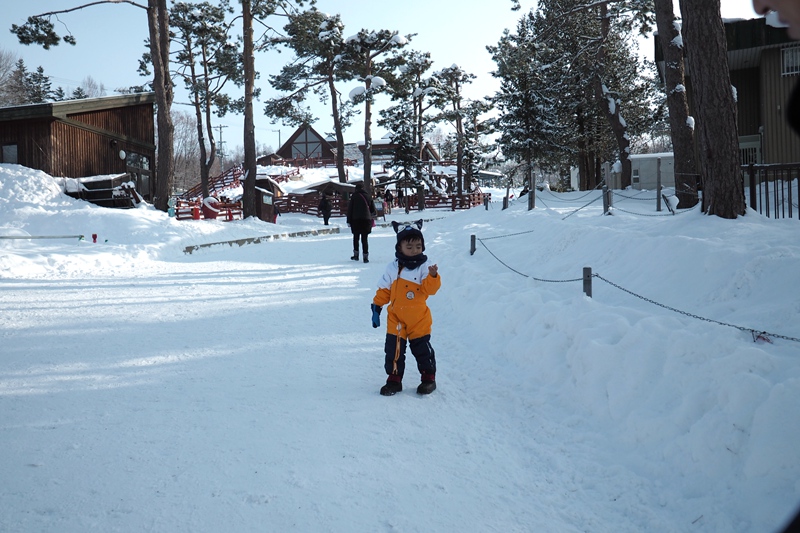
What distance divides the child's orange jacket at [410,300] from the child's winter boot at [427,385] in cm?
35

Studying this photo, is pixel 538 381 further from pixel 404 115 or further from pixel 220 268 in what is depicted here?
pixel 404 115

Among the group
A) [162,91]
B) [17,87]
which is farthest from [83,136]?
[17,87]

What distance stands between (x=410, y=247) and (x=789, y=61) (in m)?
19.8

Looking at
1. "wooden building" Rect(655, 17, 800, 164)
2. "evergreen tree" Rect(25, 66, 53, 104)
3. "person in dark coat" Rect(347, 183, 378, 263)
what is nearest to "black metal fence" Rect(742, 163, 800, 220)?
"wooden building" Rect(655, 17, 800, 164)

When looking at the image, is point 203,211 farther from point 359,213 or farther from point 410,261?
point 410,261

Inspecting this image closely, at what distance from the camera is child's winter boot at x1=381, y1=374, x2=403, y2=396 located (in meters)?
4.95

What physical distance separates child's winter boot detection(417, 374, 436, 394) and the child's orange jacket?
0.35 meters

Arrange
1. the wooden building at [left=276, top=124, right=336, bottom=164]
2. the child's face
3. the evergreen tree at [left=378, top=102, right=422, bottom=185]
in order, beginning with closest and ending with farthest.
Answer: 1. the child's face
2. the evergreen tree at [left=378, top=102, right=422, bottom=185]
3. the wooden building at [left=276, top=124, right=336, bottom=164]

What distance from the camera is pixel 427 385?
5012 mm

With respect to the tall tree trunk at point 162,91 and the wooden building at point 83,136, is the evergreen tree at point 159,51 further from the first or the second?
the wooden building at point 83,136

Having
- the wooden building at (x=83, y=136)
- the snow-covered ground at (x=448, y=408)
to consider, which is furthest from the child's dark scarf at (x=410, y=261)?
the wooden building at (x=83, y=136)

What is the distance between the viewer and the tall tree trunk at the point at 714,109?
8398 mm

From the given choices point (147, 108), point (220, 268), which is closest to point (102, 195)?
point (147, 108)

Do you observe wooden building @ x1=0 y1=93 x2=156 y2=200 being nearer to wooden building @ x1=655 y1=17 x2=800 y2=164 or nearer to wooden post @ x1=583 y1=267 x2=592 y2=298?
wooden building @ x1=655 y1=17 x2=800 y2=164
